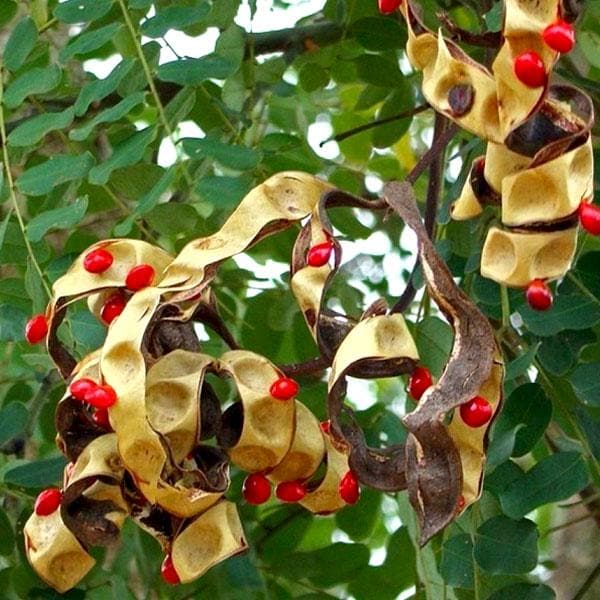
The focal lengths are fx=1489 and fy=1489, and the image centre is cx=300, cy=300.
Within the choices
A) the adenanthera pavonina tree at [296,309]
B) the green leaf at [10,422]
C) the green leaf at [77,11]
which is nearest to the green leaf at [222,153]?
the adenanthera pavonina tree at [296,309]

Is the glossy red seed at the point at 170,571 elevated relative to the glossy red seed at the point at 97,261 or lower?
lower

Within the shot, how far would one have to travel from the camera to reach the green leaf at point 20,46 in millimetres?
1096

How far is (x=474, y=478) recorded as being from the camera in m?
0.68

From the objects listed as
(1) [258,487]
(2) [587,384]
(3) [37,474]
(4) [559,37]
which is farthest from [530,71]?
(3) [37,474]

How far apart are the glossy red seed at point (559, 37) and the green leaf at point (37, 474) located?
0.58 meters

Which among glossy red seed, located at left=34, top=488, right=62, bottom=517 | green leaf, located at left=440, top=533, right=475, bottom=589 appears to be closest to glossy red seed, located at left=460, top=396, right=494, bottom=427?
glossy red seed, located at left=34, top=488, right=62, bottom=517

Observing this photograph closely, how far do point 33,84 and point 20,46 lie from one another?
0.06m

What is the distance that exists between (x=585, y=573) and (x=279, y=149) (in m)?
0.59

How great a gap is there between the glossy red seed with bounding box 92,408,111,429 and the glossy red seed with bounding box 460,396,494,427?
166mm

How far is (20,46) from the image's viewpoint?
110 cm

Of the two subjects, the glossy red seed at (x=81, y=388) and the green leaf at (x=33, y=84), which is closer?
the glossy red seed at (x=81, y=388)

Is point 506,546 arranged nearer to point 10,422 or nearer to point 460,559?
point 460,559

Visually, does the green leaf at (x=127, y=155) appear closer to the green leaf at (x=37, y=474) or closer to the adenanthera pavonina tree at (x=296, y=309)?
the adenanthera pavonina tree at (x=296, y=309)

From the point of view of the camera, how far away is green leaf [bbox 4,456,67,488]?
107 cm
